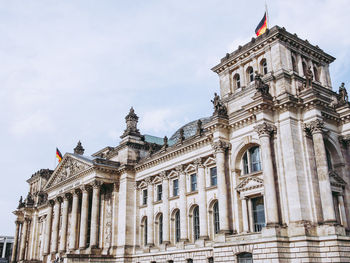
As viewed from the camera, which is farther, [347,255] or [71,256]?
[71,256]

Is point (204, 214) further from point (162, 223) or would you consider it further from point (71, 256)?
point (71, 256)

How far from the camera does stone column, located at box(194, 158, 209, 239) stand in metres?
35.2

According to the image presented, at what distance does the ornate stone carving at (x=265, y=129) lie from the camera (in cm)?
2917

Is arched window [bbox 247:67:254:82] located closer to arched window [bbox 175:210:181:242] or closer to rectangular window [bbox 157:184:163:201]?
arched window [bbox 175:210:181:242]

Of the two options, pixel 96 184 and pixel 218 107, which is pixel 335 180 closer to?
pixel 218 107

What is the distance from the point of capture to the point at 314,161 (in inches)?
1134

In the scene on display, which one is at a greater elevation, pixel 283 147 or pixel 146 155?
pixel 146 155

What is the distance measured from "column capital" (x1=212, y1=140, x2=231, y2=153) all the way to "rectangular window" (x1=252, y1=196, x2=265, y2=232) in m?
4.72

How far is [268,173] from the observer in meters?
28.2

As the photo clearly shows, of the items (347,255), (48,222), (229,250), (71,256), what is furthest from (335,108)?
(48,222)

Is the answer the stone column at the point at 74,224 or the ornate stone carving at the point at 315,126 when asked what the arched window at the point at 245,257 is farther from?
the stone column at the point at 74,224

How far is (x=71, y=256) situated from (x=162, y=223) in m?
10.3

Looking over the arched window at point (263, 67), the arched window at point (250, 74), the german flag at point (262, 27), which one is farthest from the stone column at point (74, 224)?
the german flag at point (262, 27)

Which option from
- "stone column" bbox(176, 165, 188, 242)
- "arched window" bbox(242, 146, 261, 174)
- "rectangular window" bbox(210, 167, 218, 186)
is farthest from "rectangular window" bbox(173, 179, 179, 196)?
"arched window" bbox(242, 146, 261, 174)
